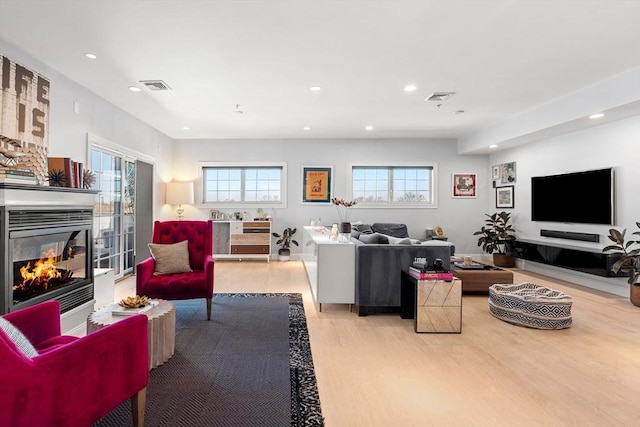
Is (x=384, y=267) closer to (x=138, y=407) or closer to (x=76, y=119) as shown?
(x=138, y=407)

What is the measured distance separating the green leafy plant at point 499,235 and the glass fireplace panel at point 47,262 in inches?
262

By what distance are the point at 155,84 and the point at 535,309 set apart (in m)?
5.00

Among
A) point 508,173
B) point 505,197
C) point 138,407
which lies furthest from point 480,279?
point 138,407

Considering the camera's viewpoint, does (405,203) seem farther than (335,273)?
Yes

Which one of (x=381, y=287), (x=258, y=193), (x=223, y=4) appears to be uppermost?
(x=223, y=4)

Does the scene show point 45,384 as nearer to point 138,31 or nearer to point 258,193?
point 138,31

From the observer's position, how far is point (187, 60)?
3.49m

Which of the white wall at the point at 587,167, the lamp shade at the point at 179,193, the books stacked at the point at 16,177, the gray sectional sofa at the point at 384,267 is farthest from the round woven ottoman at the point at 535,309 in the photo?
the lamp shade at the point at 179,193

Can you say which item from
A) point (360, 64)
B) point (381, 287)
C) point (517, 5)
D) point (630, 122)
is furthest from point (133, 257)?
point (630, 122)

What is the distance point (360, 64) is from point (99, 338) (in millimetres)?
3315

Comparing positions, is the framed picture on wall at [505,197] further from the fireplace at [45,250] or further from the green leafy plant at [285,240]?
the fireplace at [45,250]

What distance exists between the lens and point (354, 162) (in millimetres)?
7559

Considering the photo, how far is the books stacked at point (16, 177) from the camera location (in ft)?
8.03

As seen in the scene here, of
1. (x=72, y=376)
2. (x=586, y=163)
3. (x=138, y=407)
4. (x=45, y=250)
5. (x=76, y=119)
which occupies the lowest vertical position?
(x=138, y=407)
